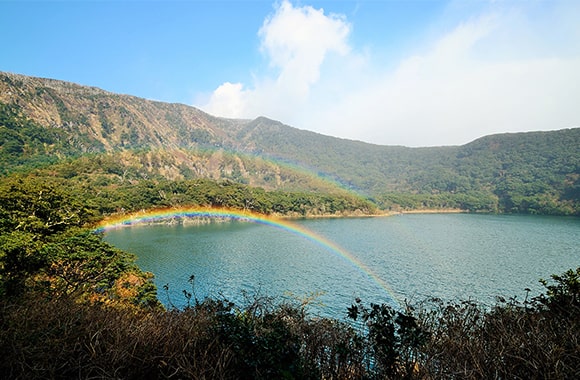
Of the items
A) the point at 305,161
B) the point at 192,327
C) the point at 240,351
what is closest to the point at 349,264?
the point at 192,327

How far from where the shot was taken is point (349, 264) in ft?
92.8

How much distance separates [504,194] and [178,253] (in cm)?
11379

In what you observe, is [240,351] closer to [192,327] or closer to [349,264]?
[192,327]

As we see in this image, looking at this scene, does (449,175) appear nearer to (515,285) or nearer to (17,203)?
(515,285)

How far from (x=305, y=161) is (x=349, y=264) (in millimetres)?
169235

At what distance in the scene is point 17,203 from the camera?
17.7m

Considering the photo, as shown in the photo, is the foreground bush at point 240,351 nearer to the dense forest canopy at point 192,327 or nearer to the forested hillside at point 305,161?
the dense forest canopy at point 192,327

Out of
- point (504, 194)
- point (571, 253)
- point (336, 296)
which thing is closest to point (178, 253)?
point (336, 296)

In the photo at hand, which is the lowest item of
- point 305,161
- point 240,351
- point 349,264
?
point 349,264

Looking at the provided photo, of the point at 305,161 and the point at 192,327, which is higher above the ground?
the point at 305,161

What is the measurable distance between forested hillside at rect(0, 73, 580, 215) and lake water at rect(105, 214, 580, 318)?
181 ft

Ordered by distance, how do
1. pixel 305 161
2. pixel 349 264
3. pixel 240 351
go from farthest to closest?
pixel 305 161 → pixel 349 264 → pixel 240 351

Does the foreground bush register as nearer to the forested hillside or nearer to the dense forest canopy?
the dense forest canopy

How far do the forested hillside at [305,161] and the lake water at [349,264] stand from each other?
55089mm
